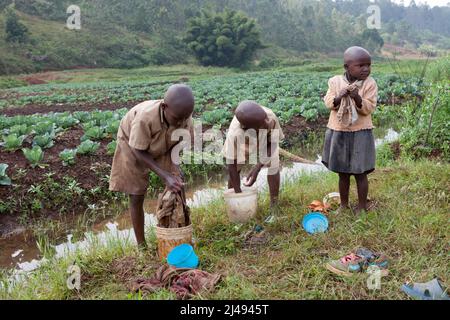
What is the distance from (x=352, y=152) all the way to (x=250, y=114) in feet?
2.99

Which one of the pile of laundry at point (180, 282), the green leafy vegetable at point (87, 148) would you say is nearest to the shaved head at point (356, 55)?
the pile of laundry at point (180, 282)

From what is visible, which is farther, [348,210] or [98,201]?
[98,201]

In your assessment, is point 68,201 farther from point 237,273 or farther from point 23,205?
point 237,273

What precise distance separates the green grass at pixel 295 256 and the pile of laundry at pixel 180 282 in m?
0.06

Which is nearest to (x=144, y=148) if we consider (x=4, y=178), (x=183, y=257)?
(x=183, y=257)

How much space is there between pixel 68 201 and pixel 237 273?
3068 mm

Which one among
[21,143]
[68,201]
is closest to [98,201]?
[68,201]

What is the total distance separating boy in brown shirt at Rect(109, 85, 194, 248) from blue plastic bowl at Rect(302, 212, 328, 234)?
1.10 meters

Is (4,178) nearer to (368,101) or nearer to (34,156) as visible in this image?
(34,156)

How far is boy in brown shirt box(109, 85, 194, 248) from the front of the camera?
114 inches

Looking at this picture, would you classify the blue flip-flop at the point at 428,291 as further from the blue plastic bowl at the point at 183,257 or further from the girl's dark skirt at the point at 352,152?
the blue plastic bowl at the point at 183,257

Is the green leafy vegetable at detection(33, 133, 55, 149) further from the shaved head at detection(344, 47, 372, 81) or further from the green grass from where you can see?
the shaved head at detection(344, 47, 372, 81)

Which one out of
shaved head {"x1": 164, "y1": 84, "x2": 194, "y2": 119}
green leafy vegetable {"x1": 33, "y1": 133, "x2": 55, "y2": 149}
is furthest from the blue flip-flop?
green leafy vegetable {"x1": 33, "y1": 133, "x2": 55, "y2": 149}

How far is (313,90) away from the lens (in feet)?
46.1
